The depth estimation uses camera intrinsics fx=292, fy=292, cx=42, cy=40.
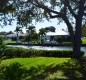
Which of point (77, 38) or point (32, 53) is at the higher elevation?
point (77, 38)

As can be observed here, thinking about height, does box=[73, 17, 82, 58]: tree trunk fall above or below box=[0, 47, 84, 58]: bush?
above

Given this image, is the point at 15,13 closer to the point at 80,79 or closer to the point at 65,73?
the point at 65,73

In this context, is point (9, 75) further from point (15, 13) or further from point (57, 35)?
point (57, 35)

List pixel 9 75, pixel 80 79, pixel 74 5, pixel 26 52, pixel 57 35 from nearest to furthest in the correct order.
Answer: pixel 80 79
pixel 9 75
pixel 74 5
pixel 26 52
pixel 57 35

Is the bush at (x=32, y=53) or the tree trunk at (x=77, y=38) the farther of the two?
the bush at (x=32, y=53)

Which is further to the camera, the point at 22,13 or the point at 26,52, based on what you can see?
the point at 26,52

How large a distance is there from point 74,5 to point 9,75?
11.2 meters

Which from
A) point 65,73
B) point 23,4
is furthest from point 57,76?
point 23,4

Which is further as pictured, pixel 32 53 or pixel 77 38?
pixel 32 53

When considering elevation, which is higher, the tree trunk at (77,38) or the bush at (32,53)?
the tree trunk at (77,38)

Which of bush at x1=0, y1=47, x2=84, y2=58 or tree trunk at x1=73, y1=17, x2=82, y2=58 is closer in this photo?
tree trunk at x1=73, y1=17, x2=82, y2=58

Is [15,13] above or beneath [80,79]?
above

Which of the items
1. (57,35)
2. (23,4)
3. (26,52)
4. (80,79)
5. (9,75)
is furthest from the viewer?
(57,35)

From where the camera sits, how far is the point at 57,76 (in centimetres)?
1443
